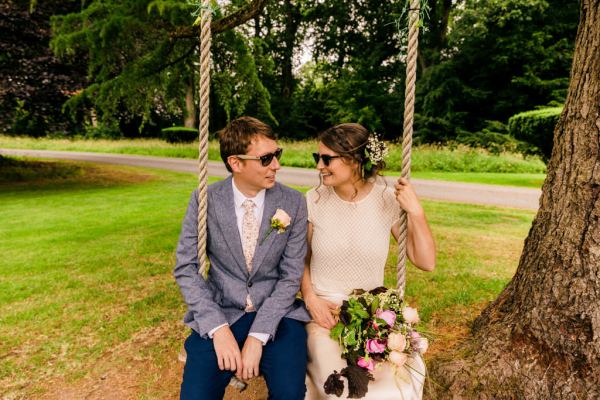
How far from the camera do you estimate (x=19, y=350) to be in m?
3.25

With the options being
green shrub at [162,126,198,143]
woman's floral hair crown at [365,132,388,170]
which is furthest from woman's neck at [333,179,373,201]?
green shrub at [162,126,198,143]

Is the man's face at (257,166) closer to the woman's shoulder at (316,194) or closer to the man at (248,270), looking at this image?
the man at (248,270)

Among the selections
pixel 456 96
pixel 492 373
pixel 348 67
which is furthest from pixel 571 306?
pixel 348 67

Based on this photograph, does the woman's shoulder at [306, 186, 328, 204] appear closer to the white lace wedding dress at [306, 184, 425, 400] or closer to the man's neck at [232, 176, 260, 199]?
the white lace wedding dress at [306, 184, 425, 400]

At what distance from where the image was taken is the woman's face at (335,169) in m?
2.22

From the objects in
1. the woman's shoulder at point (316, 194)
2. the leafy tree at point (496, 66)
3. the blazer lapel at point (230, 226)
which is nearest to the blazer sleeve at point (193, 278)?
the blazer lapel at point (230, 226)

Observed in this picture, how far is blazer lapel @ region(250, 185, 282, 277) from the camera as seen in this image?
2181mm

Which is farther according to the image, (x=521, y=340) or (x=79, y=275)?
(x=79, y=275)

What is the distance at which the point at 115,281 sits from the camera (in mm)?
4684

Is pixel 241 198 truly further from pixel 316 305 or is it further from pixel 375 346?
pixel 375 346

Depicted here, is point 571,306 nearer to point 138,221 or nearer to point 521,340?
point 521,340

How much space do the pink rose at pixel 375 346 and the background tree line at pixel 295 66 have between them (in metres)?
1.54

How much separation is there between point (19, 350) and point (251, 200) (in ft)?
7.87

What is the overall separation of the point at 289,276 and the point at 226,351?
48 centimetres
